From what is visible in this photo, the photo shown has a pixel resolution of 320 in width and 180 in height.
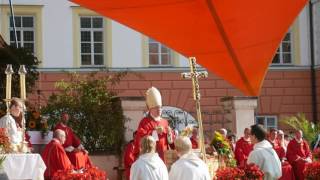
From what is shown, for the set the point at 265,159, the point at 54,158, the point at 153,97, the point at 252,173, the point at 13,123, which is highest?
the point at 153,97

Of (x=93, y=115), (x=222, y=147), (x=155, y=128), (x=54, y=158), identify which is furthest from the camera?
(x=93, y=115)

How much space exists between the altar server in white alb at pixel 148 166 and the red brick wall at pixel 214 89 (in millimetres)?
16320

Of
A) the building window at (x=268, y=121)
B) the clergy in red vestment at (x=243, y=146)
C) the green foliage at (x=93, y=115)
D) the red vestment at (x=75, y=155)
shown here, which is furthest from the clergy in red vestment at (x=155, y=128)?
the building window at (x=268, y=121)

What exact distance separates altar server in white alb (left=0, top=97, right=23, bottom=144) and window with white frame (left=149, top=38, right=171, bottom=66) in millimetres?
15093

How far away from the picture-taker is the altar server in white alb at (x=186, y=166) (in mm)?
9398

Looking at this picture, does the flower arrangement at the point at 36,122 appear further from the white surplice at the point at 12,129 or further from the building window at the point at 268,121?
the building window at the point at 268,121

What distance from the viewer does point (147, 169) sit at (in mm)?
Answer: 9344

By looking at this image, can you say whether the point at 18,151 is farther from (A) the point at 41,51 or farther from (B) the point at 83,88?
(A) the point at 41,51

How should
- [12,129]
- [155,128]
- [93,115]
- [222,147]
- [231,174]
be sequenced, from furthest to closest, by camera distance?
[93,115] → [222,147] → [12,129] → [155,128] → [231,174]

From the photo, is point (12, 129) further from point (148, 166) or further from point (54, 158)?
point (148, 166)

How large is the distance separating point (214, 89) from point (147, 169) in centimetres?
1812

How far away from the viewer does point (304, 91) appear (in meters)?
28.0

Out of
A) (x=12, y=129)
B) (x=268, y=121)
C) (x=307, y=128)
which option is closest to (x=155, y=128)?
(x=12, y=129)

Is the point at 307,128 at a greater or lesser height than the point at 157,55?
lesser
